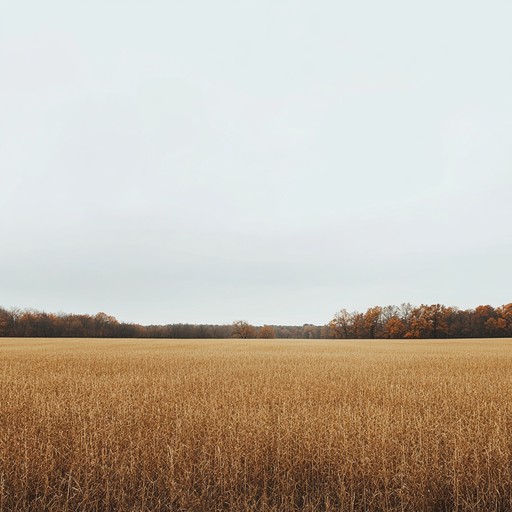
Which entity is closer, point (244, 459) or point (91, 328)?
point (244, 459)

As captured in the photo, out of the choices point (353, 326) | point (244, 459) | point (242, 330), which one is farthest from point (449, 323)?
point (244, 459)

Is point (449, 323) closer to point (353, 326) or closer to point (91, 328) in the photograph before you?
point (353, 326)

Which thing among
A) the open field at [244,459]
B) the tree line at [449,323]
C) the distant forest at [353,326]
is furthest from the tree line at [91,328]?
the open field at [244,459]

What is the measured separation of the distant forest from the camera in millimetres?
93394

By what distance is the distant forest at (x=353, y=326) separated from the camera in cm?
9339

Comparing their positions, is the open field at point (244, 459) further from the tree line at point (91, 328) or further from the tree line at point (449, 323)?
the tree line at point (91, 328)

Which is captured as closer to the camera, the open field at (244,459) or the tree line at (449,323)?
the open field at (244,459)

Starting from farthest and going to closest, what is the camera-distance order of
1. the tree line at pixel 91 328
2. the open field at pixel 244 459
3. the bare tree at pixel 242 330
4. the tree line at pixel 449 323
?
the bare tree at pixel 242 330
the tree line at pixel 91 328
the tree line at pixel 449 323
the open field at pixel 244 459

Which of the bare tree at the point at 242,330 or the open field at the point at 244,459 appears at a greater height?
the open field at the point at 244,459

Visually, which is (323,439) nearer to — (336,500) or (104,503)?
(336,500)

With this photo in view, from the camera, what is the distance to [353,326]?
348 ft

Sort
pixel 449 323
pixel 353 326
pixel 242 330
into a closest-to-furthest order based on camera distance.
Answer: pixel 449 323 < pixel 353 326 < pixel 242 330

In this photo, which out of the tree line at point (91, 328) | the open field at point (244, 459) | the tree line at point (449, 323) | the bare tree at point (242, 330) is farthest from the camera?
the bare tree at point (242, 330)

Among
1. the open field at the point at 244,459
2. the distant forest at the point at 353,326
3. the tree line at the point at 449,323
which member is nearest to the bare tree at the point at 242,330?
the distant forest at the point at 353,326
